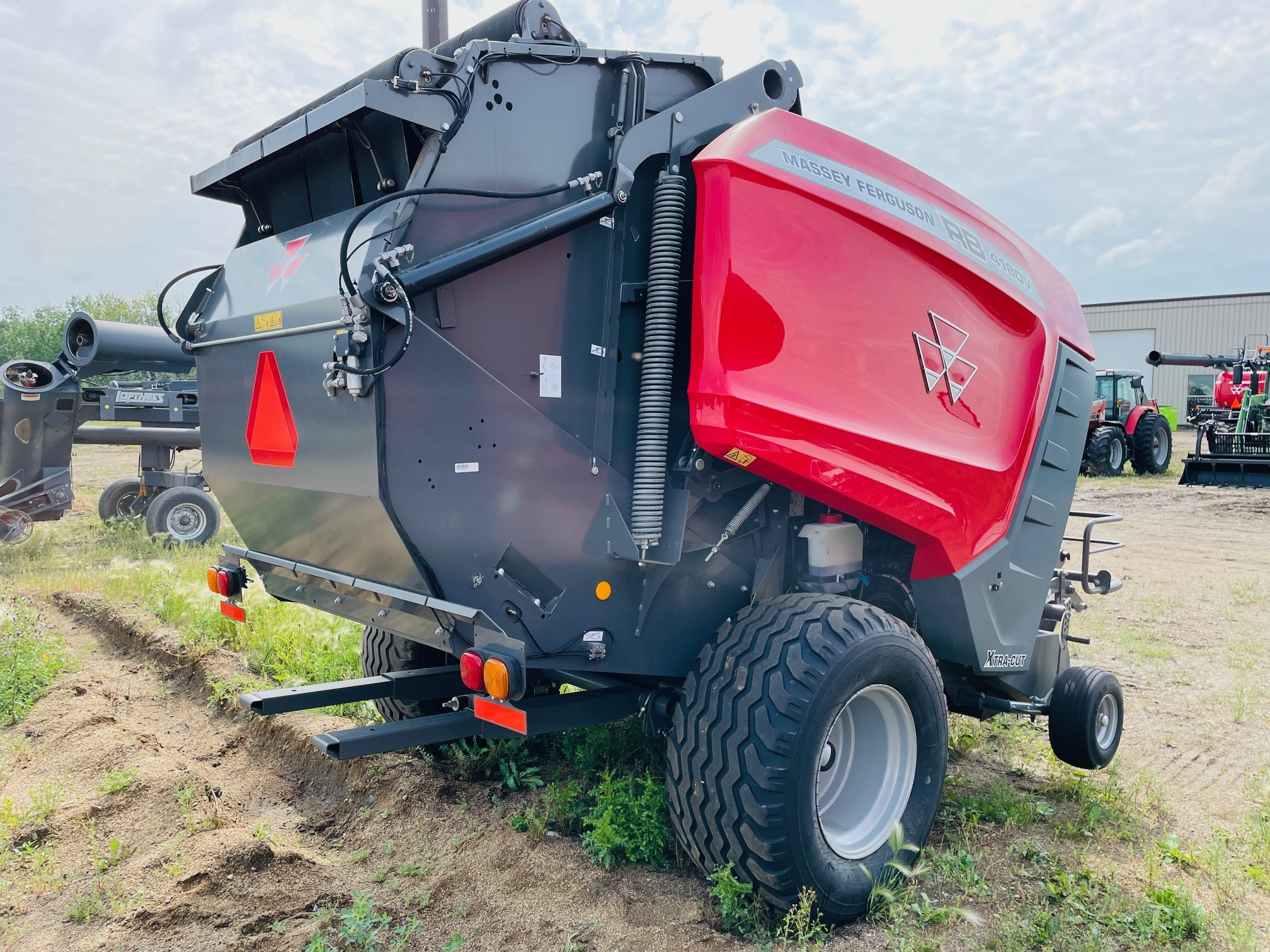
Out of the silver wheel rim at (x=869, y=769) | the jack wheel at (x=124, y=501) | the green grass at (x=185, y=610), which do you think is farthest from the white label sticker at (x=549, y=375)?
the jack wheel at (x=124, y=501)

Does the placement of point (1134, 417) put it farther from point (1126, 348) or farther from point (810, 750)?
point (1126, 348)

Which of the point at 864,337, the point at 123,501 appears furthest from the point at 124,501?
the point at 864,337

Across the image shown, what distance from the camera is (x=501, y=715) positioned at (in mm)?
2703

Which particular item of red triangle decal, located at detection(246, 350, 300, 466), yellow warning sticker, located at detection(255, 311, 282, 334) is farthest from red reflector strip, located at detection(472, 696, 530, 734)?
yellow warning sticker, located at detection(255, 311, 282, 334)

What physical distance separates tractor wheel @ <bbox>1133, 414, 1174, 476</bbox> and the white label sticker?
18901 millimetres

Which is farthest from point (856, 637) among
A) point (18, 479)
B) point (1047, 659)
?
point (18, 479)

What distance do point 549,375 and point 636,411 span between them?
31 cm

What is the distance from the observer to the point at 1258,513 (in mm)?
13367

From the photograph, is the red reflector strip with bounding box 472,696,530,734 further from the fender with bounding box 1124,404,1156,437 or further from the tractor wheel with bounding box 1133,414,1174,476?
the fender with bounding box 1124,404,1156,437

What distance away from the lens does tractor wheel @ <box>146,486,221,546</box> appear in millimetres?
10188

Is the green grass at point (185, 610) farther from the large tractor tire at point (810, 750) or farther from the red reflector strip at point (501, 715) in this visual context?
the large tractor tire at point (810, 750)

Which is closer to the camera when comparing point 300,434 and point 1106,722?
point 300,434

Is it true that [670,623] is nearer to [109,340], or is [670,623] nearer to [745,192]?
[745,192]

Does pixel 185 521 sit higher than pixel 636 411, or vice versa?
pixel 636 411
